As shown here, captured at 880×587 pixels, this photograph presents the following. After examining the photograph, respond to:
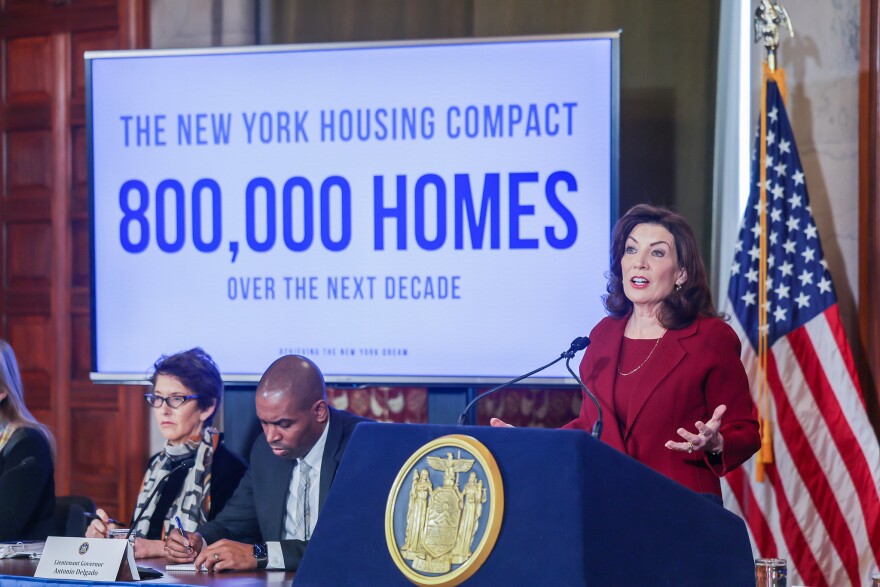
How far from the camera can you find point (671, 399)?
2.72 m

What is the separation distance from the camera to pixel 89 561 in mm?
2389

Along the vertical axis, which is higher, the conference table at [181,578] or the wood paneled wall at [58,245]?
the wood paneled wall at [58,245]

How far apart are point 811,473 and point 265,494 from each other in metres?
2.09

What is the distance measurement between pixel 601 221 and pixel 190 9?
96.1 inches

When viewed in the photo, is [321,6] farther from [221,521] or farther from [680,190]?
[221,521]

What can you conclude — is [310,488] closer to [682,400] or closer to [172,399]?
[172,399]

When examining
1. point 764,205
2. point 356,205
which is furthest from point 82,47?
point 764,205

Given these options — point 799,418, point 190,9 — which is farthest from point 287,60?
point 799,418

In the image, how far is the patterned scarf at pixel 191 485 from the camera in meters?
3.53

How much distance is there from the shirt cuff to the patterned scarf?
84 cm

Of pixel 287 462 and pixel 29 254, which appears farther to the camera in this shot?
pixel 29 254

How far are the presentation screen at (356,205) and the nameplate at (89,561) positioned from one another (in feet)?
6.54

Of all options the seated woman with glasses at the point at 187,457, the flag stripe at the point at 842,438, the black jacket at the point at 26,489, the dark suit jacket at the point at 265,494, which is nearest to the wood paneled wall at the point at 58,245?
the black jacket at the point at 26,489

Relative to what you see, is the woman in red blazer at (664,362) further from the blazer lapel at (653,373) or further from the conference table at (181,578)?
the conference table at (181,578)
